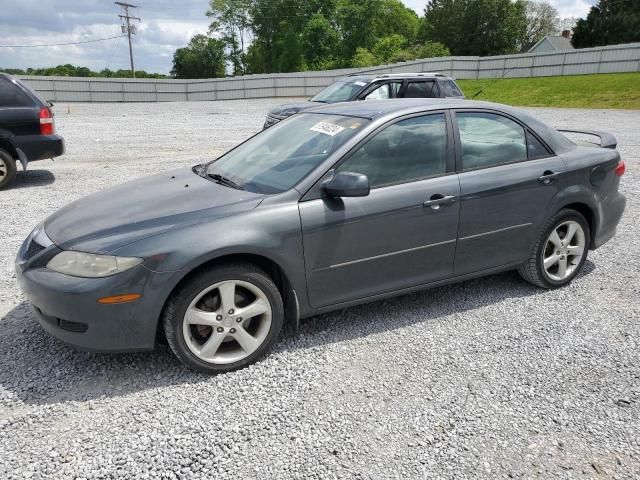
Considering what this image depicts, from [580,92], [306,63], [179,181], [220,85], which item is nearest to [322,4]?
[306,63]

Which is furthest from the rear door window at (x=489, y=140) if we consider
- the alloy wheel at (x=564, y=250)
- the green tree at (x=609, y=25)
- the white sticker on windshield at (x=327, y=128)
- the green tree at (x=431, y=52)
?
the green tree at (x=609, y=25)

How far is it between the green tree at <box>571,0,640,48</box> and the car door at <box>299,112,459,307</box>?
164 ft

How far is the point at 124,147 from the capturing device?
40.0ft

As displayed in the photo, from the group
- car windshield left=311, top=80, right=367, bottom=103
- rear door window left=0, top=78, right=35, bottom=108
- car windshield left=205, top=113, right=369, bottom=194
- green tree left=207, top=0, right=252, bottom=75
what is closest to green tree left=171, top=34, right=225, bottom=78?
green tree left=207, top=0, right=252, bottom=75

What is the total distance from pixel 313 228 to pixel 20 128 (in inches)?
264

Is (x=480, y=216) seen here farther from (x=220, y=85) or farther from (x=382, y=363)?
(x=220, y=85)

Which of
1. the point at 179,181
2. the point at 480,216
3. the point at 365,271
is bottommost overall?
the point at 365,271

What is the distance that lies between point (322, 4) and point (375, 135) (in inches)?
2543

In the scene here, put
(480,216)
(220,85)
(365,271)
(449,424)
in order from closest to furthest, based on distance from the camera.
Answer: (449,424) < (365,271) < (480,216) < (220,85)

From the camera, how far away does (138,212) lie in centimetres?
320

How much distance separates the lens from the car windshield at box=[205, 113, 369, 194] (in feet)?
11.3

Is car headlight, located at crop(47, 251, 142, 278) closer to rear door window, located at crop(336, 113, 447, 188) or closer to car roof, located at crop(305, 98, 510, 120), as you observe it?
rear door window, located at crop(336, 113, 447, 188)

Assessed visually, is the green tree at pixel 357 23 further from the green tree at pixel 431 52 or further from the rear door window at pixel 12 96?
the rear door window at pixel 12 96

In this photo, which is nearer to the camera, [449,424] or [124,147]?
[449,424]
